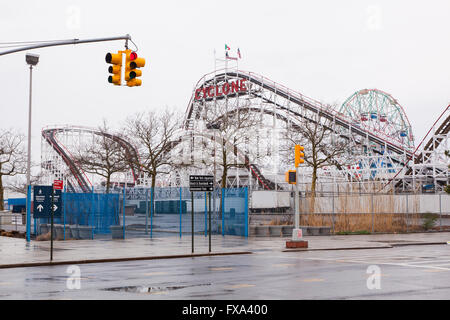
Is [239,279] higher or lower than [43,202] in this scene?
lower

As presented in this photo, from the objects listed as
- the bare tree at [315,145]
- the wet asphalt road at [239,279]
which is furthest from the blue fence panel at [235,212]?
the wet asphalt road at [239,279]

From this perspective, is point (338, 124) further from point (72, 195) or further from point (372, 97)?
point (72, 195)

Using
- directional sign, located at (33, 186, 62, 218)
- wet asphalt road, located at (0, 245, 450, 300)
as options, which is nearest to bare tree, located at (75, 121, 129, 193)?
directional sign, located at (33, 186, 62, 218)

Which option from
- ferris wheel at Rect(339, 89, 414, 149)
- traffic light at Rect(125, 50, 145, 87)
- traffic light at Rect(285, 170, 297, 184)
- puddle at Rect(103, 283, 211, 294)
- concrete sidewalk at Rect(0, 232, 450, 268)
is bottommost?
puddle at Rect(103, 283, 211, 294)

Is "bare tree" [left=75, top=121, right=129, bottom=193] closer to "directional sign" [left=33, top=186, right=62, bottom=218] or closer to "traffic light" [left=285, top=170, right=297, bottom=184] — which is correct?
"directional sign" [left=33, top=186, right=62, bottom=218]

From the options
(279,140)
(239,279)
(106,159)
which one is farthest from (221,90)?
(239,279)

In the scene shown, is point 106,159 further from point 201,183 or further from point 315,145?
point 201,183

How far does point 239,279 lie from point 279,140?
4773cm

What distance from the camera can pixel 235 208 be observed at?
3058 cm

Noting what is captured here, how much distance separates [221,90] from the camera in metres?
73.1

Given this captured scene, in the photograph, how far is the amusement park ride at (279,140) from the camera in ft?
183

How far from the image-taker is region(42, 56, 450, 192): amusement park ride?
55844mm

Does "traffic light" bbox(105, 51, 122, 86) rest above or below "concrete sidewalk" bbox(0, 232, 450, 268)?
above

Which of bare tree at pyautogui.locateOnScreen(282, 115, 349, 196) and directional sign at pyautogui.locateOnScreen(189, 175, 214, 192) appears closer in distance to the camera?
directional sign at pyautogui.locateOnScreen(189, 175, 214, 192)
